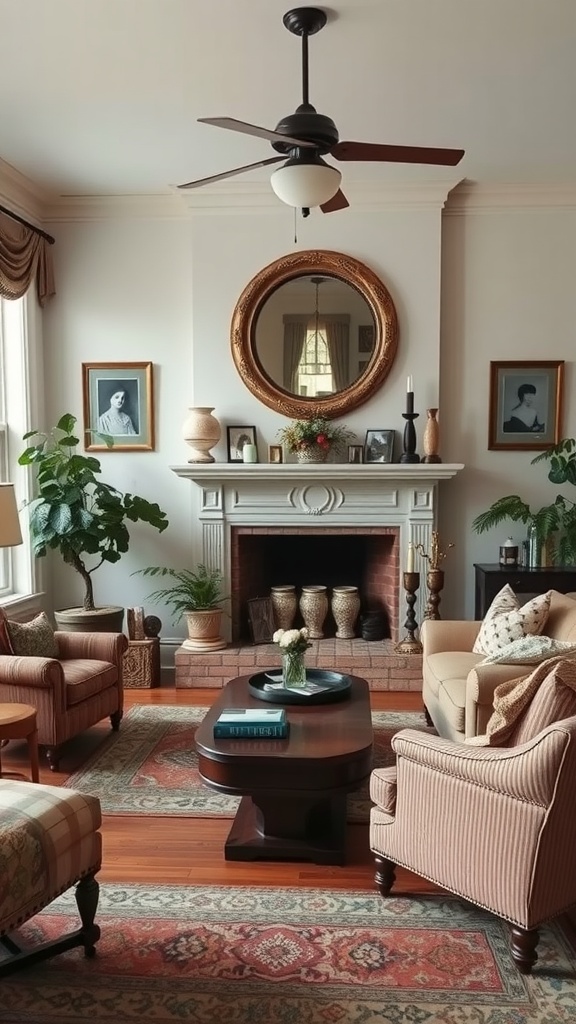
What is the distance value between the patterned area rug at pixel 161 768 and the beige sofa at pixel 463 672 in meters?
0.42

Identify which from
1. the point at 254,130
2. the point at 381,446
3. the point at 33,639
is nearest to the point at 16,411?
the point at 33,639

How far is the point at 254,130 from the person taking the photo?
271 cm

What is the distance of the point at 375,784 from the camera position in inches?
104

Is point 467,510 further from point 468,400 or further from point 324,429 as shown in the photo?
point 324,429

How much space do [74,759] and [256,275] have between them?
3389mm

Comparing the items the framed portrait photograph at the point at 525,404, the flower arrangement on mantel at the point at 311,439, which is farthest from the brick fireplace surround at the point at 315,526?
the framed portrait photograph at the point at 525,404

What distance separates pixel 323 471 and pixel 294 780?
110 inches

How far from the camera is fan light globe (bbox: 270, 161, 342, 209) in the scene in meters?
2.93

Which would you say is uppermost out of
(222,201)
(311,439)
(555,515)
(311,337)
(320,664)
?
(222,201)

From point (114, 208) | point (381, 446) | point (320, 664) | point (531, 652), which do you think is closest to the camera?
point (531, 652)

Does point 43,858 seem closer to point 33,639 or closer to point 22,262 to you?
point 33,639

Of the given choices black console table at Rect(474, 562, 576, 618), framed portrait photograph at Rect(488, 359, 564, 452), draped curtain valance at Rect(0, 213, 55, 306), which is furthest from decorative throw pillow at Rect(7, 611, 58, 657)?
framed portrait photograph at Rect(488, 359, 564, 452)

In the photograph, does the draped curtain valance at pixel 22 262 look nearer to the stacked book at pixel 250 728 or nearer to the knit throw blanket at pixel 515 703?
the stacked book at pixel 250 728

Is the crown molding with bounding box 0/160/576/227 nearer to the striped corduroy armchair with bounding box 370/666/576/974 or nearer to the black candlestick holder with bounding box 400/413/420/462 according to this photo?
the black candlestick holder with bounding box 400/413/420/462
